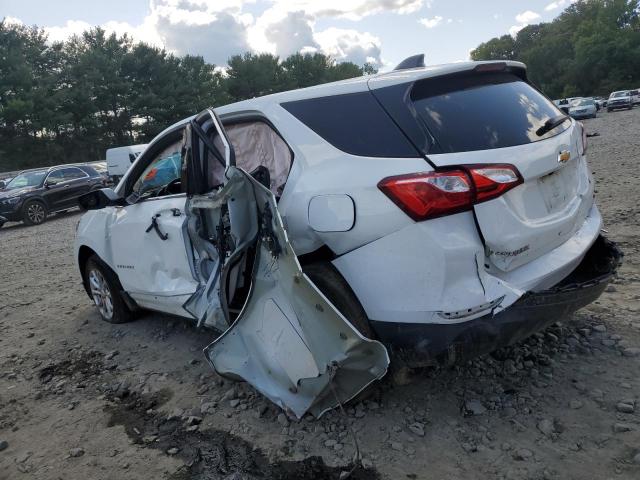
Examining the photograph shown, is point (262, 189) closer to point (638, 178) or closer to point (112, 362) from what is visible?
point (112, 362)

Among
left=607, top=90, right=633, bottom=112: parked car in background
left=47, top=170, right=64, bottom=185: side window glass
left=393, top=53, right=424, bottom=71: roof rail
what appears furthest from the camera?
left=607, top=90, right=633, bottom=112: parked car in background

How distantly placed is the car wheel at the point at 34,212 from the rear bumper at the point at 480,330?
48.2 feet

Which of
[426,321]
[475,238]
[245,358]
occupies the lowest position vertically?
[245,358]

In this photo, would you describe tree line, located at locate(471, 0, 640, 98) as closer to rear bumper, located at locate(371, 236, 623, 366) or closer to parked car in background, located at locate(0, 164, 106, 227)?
parked car in background, located at locate(0, 164, 106, 227)

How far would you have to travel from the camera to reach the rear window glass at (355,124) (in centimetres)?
257

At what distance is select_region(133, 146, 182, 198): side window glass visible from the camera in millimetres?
4043

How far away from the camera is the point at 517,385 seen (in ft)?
9.84

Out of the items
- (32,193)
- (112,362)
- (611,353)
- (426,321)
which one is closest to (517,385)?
(611,353)

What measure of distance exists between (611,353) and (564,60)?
86567mm

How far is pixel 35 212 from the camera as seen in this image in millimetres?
14883

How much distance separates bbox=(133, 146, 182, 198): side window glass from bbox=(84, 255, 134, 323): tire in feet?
2.73

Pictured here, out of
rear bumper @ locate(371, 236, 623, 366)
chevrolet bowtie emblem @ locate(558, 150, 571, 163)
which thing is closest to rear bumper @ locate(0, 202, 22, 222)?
rear bumper @ locate(371, 236, 623, 366)

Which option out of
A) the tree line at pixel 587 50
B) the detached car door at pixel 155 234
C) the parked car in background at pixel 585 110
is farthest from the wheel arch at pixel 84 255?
the tree line at pixel 587 50

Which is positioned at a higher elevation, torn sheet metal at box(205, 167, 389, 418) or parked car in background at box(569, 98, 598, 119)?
torn sheet metal at box(205, 167, 389, 418)
